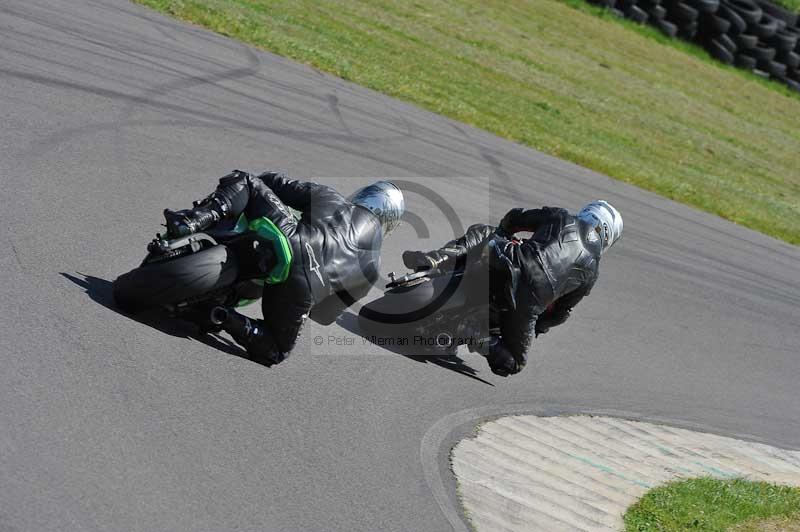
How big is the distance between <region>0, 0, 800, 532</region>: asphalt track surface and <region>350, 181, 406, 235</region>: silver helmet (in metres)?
0.97

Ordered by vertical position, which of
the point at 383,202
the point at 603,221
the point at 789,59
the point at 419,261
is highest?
the point at 789,59

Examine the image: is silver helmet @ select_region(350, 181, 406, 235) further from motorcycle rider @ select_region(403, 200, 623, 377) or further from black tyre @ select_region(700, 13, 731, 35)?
black tyre @ select_region(700, 13, 731, 35)

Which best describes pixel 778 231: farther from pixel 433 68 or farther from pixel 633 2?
pixel 633 2

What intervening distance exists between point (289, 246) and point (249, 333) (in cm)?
63

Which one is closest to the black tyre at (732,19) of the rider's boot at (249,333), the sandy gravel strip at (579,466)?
the sandy gravel strip at (579,466)

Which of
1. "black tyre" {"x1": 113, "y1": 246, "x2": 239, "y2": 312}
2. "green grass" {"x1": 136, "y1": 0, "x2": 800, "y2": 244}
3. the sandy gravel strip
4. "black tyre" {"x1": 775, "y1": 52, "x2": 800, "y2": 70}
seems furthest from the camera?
"black tyre" {"x1": 775, "y1": 52, "x2": 800, "y2": 70}

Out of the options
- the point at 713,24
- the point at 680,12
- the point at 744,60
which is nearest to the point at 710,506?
the point at 680,12

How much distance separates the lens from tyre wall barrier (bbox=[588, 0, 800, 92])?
86.4ft

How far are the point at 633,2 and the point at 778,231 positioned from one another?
12737mm

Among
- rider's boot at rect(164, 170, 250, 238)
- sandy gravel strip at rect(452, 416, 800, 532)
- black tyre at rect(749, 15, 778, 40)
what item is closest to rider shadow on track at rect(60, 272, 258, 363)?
rider's boot at rect(164, 170, 250, 238)

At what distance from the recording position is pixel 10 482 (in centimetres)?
391

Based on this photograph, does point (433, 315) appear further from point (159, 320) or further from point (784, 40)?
point (784, 40)

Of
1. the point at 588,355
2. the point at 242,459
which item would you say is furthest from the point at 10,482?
the point at 588,355

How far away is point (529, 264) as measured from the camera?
6.90 metres
